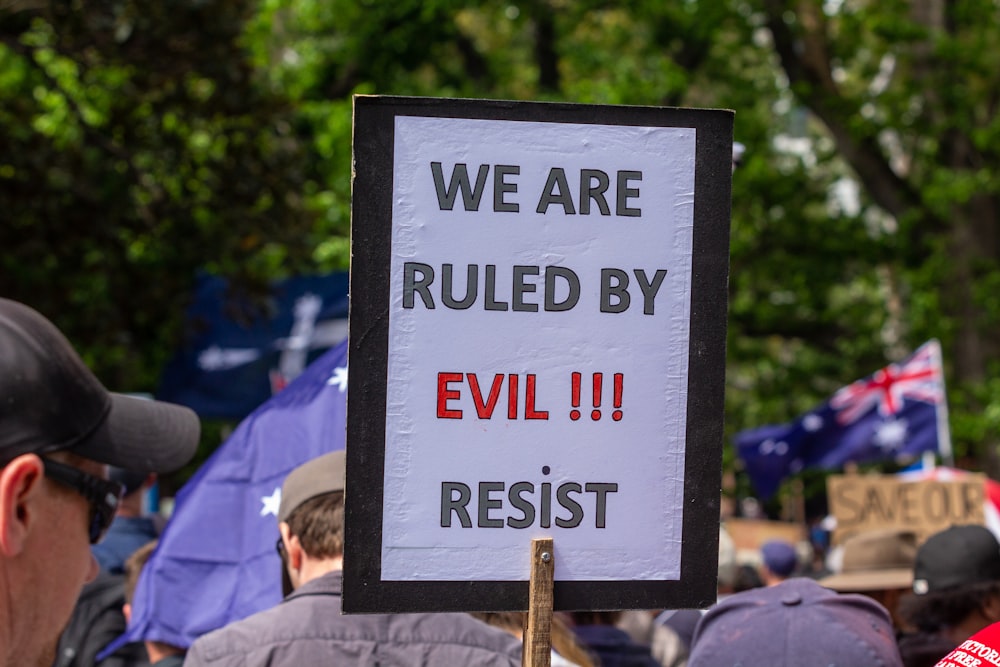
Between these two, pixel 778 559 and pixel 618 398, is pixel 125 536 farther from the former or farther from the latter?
pixel 778 559

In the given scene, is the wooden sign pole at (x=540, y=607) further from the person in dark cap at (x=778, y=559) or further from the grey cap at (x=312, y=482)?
the person in dark cap at (x=778, y=559)

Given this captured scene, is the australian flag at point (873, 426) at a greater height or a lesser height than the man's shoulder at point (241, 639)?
greater

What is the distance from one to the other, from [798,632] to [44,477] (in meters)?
1.93

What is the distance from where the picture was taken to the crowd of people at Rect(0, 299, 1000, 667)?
6.35 ft

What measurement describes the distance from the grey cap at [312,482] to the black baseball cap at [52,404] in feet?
3.54

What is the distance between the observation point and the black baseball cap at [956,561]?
4148 millimetres

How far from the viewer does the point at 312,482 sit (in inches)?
131

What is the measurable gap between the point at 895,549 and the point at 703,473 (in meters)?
3.34

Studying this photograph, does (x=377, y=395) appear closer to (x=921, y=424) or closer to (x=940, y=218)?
(x=921, y=424)

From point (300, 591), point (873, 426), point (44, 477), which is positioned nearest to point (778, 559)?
point (300, 591)

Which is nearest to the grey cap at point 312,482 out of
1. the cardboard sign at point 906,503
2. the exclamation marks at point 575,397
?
the exclamation marks at point 575,397

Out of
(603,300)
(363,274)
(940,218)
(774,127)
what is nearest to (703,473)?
(603,300)

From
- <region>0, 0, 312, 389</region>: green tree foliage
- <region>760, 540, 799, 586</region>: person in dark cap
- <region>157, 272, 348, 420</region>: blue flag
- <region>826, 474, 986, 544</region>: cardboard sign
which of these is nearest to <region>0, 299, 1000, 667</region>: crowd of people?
<region>760, 540, 799, 586</region>: person in dark cap

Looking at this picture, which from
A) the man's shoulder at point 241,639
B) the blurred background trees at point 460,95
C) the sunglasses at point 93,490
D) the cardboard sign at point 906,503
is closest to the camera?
the sunglasses at point 93,490
